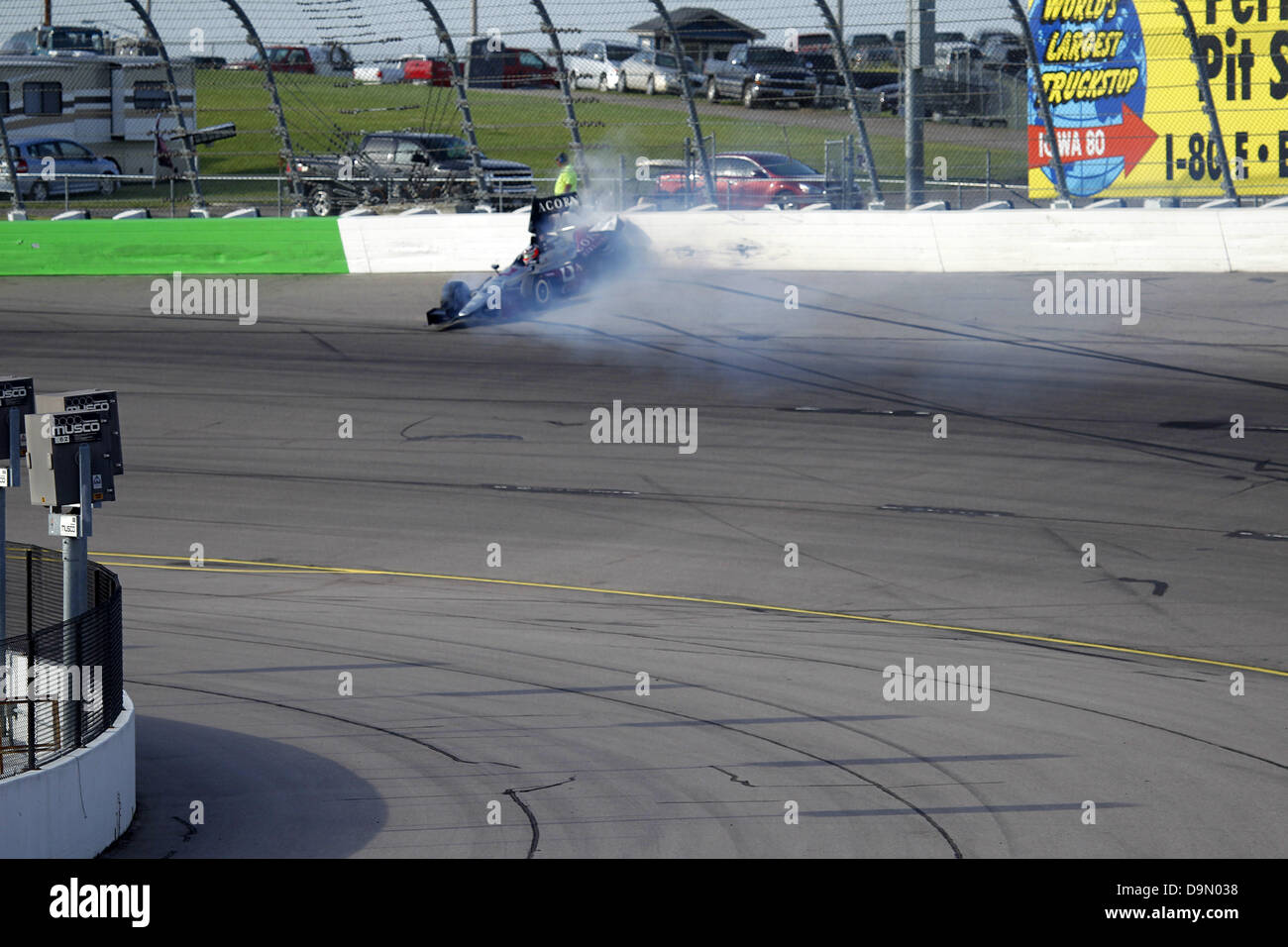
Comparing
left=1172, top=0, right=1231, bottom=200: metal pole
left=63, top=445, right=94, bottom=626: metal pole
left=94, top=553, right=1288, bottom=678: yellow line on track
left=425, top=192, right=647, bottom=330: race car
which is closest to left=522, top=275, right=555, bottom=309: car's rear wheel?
left=425, top=192, right=647, bottom=330: race car

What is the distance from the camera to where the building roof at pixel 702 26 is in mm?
21609

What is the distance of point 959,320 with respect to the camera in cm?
1959

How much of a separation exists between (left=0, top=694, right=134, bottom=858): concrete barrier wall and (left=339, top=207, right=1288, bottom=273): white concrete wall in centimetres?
1626

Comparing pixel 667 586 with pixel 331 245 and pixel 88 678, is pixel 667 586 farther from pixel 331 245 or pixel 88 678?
pixel 331 245

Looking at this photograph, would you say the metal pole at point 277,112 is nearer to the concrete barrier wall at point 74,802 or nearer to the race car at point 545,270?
the race car at point 545,270

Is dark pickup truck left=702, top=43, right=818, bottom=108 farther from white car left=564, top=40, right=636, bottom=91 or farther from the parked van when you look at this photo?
the parked van

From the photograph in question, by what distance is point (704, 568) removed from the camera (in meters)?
12.6

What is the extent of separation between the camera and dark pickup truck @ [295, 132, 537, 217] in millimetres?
25125

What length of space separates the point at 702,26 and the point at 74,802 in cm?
1785

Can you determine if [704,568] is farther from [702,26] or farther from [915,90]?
[702,26]

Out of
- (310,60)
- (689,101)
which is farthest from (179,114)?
(689,101)

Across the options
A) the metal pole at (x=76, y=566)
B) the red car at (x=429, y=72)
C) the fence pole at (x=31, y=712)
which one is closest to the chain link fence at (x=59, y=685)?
the fence pole at (x=31, y=712)

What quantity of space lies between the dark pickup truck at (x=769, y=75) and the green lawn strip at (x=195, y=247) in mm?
6707
